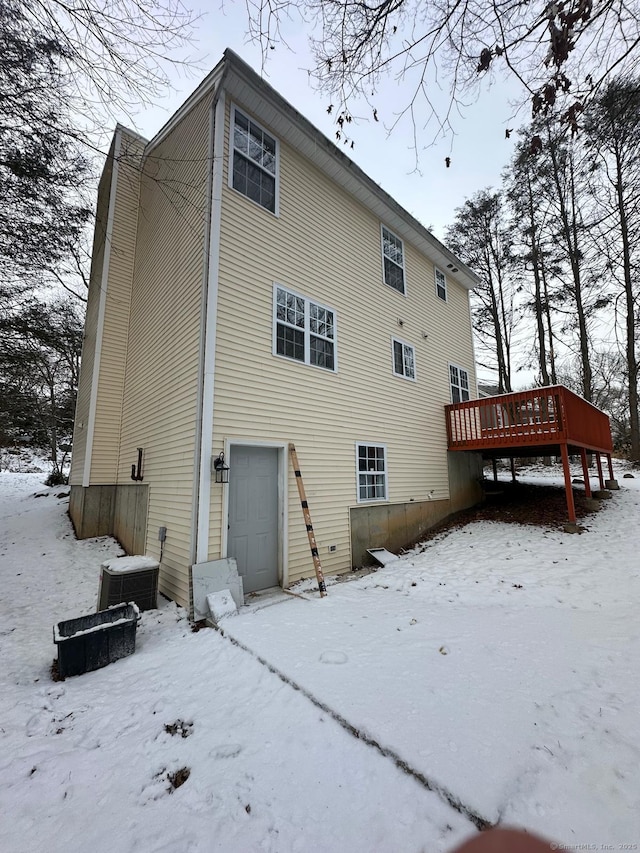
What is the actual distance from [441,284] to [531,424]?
18.5ft

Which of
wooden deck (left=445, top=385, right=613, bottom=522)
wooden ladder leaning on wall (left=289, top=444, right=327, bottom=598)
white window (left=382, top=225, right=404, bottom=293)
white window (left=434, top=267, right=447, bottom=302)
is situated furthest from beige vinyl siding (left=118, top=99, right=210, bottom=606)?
white window (left=434, top=267, right=447, bottom=302)

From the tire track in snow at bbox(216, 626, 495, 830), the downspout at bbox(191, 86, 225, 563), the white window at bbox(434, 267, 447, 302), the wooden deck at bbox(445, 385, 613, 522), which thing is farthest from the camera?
the white window at bbox(434, 267, 447, 302)

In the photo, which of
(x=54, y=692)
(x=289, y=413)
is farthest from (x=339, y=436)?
(x=54, y=692)

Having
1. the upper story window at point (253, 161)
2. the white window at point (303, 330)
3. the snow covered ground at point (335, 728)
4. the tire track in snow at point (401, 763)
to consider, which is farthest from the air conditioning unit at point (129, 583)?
the upper story window at point (253, 161)

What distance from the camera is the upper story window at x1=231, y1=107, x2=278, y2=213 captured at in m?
6.20

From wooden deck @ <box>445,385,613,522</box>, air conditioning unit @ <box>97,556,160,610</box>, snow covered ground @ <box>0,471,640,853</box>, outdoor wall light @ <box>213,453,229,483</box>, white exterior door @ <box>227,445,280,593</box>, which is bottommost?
snow covered ground @ <box>0,471,640,853</box>

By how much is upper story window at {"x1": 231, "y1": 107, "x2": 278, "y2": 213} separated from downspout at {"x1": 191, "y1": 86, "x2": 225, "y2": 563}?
33 centimetres

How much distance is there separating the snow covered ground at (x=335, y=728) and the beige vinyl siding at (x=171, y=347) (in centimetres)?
143

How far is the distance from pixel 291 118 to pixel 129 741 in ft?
29.5

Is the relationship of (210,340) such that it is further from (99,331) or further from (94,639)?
(99,331)

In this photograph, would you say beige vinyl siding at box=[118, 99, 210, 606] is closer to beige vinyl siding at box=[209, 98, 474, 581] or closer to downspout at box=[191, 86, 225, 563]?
downspout at box=[191, 86, 225, 563]

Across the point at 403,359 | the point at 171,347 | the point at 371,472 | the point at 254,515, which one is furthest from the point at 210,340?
the point at 403,359

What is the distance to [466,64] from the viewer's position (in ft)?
9.57

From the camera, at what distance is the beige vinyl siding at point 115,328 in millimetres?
8594
